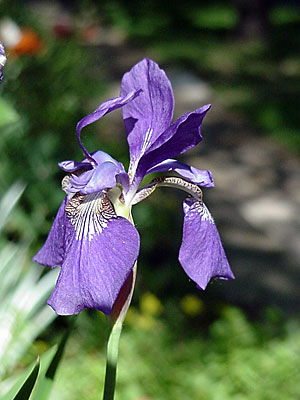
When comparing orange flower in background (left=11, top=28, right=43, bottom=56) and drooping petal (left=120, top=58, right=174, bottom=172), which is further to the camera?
orange flower in background (left=11, top=28, right=43, bottom=56)

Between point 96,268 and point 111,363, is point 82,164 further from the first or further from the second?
point 111,363

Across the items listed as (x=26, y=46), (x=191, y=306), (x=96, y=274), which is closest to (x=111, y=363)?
(x=96, y=274)

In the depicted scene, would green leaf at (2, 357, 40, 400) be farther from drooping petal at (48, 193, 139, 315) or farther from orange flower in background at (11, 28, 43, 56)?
orange flower in background at (11, 28, 43, 56)

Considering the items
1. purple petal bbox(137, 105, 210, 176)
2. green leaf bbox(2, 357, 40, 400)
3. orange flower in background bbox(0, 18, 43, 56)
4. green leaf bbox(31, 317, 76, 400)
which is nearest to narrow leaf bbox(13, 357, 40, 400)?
green leaf bbox(2, 357, 40, 400)

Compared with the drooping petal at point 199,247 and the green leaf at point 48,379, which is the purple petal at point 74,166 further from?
the green leaf at point 48,379

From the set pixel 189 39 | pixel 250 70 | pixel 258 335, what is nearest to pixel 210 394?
pixel 258 335

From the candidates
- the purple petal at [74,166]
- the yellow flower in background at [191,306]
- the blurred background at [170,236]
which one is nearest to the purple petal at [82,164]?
the purple petal at [74,166]

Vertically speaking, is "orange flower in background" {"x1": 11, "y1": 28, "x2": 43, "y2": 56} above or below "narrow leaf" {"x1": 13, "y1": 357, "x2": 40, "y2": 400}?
above
